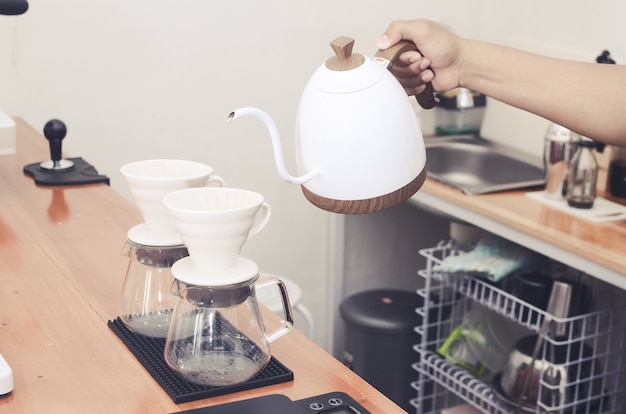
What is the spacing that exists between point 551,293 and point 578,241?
25 cm

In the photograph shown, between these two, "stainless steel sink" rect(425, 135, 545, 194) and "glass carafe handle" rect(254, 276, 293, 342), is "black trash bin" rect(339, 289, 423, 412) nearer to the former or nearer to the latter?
"stainless steel sink" rect(425, 135, 545, 194)

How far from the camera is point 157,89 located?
2.65 m

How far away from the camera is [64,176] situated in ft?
6.14

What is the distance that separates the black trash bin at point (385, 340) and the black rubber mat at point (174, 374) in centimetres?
142

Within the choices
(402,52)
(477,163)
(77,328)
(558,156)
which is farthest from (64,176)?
(477,163)

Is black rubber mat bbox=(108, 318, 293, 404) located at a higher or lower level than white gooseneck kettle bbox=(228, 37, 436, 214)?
lower

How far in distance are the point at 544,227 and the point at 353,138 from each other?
1.12 metres

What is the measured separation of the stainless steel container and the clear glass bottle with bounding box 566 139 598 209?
26mm

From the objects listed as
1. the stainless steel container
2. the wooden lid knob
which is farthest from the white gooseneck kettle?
the stainless steel container

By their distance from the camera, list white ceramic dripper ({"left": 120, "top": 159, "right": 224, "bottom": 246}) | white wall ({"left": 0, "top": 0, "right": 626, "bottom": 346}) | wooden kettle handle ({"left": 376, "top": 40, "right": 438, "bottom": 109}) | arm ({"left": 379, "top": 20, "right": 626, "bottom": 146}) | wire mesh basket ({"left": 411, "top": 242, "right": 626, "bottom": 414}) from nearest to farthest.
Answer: white ceramic dripper ({"left": 120, "top": 159, "right": 224, "bottom": 246}) → wooden kettle handle ({"left": 376, "top": 40, "right": 438, "bottom": 109}) → arm ({"left": 379, "top": 20, "right": 626, "bottom": 146}) → wire mesh basket ({"left": 411, "top": 242, "right": 626, "bottom": 414}) → white wall ({"left": 0, "top": 0, "right": 626, "bottom": 346})

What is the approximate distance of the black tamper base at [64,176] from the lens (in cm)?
184

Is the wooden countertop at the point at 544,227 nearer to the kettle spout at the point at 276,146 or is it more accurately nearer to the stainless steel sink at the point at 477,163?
the stainless steel sink at the point at 477,163

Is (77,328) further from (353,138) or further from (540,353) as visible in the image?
(540,353)

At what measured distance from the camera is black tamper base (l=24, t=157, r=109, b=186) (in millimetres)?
1837
